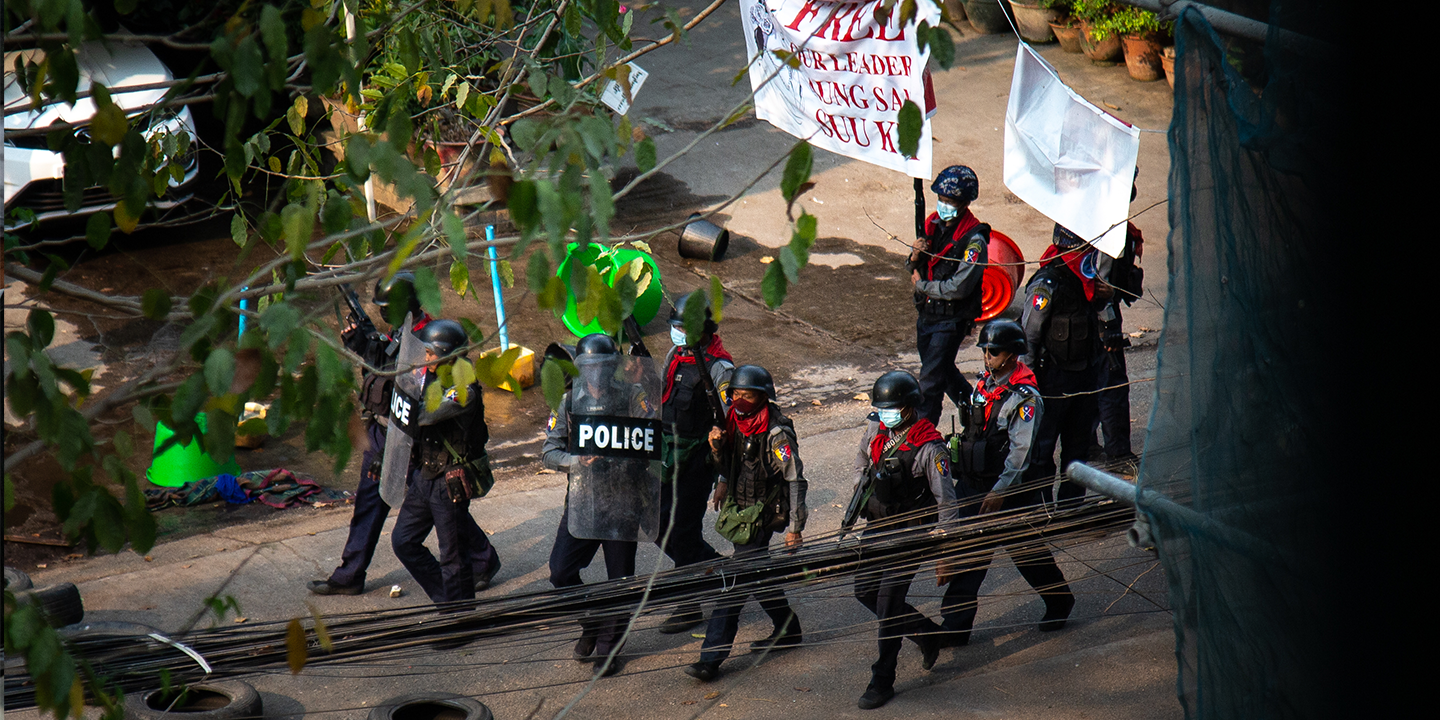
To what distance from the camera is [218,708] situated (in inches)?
221

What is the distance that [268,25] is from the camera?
241 centimetres

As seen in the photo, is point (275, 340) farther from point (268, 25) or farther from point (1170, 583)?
point (1170, 583)

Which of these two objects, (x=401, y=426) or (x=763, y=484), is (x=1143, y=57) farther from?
(x=401, y=426)

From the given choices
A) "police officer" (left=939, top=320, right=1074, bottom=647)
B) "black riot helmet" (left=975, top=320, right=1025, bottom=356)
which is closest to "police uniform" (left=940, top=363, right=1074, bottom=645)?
"police officer" (left=939, top=320, right=1074, bottom=647)

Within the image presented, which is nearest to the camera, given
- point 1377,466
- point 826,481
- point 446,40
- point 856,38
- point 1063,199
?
point 1377,466

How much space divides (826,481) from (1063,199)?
3267 millimetres

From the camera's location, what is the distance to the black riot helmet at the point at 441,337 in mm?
6254

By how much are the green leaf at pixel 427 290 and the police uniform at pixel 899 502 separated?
3576 millimetres

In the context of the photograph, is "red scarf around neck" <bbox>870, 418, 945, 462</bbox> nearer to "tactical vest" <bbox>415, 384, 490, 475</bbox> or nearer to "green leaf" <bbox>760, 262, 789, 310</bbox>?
"tactical vest" <bbox>415, 384, 490, 475</bbox>

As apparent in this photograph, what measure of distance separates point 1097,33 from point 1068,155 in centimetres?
1161

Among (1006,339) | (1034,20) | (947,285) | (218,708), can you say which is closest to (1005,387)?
(1006,339)

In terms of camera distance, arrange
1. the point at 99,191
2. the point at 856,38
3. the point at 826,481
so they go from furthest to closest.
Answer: the point at 99,191, the point at 826,481, the point at 856,38

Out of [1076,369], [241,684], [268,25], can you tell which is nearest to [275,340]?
[268,25]

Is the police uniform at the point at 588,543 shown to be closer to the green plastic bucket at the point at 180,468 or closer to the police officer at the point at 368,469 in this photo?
the police officer at the point at 368,469
